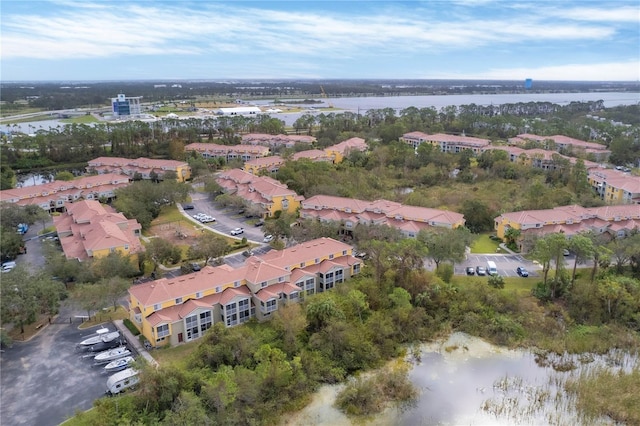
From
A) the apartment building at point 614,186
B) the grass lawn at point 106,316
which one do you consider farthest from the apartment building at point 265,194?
the apartment building at point 614,186

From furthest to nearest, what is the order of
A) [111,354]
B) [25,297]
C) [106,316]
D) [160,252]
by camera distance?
[160,252]
[106,316]
[25,297]
[111,354]

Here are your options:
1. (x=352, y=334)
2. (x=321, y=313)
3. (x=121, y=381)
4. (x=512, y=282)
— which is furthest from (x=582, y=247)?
(x=121, y=381)

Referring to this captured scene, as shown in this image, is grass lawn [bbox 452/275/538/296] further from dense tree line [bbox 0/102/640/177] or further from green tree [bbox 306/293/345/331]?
A: dense tree line [bbox 0/102/640/177]

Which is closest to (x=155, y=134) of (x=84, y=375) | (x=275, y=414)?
(x=84, y=375)

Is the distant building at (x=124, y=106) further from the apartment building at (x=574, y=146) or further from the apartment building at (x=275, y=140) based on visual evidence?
the apartment building at (x=574, y=146)

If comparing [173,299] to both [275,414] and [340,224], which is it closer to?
[275,414]

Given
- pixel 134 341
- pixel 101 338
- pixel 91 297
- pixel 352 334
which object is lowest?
pixel 134 341

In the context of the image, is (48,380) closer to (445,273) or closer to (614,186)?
(445,273)
